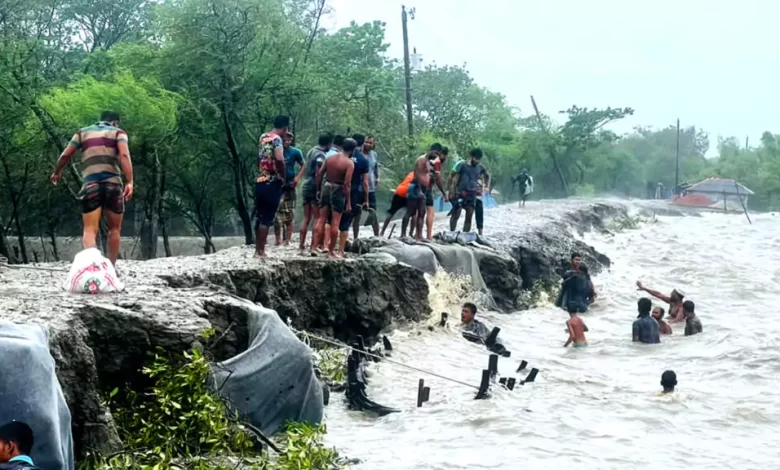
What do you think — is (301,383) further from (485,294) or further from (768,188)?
(768,188)

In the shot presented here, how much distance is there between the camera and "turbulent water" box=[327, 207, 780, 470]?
8.07m

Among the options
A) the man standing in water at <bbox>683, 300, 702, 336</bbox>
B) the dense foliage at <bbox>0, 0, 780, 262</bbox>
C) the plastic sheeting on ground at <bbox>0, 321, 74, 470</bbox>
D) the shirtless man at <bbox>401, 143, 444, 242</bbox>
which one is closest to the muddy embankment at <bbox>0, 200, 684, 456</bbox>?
the plastic sheeting on ground at <bbox>0, 321, 74, 470</bbox>

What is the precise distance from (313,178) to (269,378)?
19.1ft

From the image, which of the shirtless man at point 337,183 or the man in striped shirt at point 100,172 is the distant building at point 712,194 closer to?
the shirtless man at point 337,183

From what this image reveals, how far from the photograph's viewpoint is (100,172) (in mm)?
8148

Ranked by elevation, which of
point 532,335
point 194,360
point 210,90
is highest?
point 210,90

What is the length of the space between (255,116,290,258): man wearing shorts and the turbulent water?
2.10 m

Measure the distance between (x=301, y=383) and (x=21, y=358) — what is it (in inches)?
117

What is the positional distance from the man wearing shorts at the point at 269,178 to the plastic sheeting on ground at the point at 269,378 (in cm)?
311

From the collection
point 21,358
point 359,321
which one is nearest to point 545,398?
point 359,321

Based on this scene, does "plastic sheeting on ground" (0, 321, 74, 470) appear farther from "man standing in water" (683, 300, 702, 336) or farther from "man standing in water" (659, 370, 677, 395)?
"man standing in water" (683, 300, 702, 336)

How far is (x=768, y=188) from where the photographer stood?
234ft

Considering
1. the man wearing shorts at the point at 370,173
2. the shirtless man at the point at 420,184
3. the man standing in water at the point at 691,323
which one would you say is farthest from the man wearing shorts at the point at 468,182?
the man standing in water at the point at 691,323

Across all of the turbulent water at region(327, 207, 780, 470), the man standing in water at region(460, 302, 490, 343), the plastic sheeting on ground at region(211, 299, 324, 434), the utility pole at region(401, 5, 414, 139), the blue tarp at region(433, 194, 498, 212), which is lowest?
the turbulent water at region(327, 207, 780, 470)
